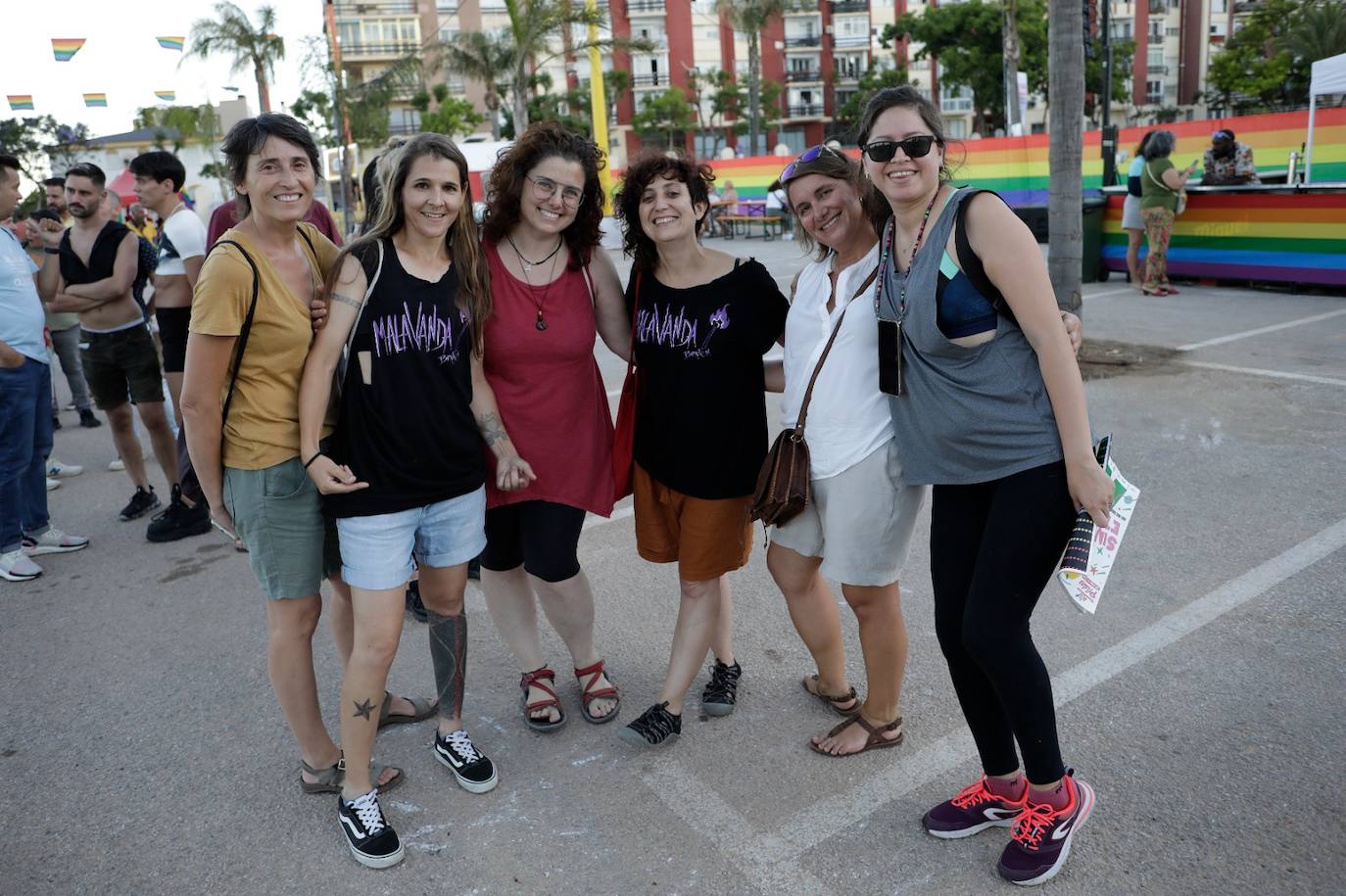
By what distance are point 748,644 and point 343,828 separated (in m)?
1.61

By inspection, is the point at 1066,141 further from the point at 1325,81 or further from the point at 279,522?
the point at 1325,81

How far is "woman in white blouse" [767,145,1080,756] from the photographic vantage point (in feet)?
8.44

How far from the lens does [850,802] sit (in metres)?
2.66

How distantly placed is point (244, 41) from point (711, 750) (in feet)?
134

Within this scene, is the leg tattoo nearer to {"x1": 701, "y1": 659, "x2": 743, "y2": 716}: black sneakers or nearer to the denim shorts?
the denim shorts

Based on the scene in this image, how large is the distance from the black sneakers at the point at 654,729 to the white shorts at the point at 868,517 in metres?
0.74

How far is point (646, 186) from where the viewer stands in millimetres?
2828

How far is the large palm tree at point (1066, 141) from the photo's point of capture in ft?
22.8

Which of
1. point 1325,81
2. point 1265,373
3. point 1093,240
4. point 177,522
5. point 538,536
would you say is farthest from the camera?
point 1325,81

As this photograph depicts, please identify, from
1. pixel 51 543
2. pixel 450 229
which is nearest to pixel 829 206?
pixel 450 229

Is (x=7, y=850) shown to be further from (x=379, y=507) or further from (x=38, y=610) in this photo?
(x=38, y=610)

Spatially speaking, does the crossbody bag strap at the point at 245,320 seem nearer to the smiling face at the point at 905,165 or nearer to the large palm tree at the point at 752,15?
the smiling face at the point at 905,165

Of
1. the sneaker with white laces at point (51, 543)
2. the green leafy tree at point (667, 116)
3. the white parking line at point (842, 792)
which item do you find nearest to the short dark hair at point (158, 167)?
the sneaker with white laces at point (51, 543)

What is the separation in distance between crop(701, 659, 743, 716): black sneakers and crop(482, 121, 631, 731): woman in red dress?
35cm
